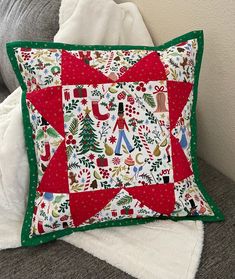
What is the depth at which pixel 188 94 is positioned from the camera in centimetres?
83

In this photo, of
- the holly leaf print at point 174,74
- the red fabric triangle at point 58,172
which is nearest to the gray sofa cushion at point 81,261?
the red fabric triangle at point 58,172

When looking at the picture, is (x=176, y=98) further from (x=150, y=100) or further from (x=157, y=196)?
(x=157, y=196)

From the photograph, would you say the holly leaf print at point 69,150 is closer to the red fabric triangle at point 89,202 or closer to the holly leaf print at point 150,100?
the red fabric triangle at point 89,202

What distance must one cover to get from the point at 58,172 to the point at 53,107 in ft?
0.46

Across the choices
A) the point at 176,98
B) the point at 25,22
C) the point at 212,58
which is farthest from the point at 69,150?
the point at 25,22

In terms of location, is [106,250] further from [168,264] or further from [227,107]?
[227,107]

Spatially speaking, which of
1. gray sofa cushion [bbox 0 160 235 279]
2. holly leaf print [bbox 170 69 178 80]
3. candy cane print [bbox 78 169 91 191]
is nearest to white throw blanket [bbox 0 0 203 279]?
gray sofa cushion [bbox 0 160 235 279]

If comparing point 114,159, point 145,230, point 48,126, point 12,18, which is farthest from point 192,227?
point 12,18

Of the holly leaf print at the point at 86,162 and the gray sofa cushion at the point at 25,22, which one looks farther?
the gray sofa cushion at the point at 25,22

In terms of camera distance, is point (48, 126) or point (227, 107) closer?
point (48, 126)

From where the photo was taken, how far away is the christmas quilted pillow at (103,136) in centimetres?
78

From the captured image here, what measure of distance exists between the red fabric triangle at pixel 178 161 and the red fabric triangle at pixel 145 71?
14 cm

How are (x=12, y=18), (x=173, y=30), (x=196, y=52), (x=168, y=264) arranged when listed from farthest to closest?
1. (x=12, y=18)
2. (x=173, y=30)
3. (x=196, y=52)
4. (x=168, y=264)

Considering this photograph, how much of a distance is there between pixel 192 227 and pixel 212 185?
17 cm
